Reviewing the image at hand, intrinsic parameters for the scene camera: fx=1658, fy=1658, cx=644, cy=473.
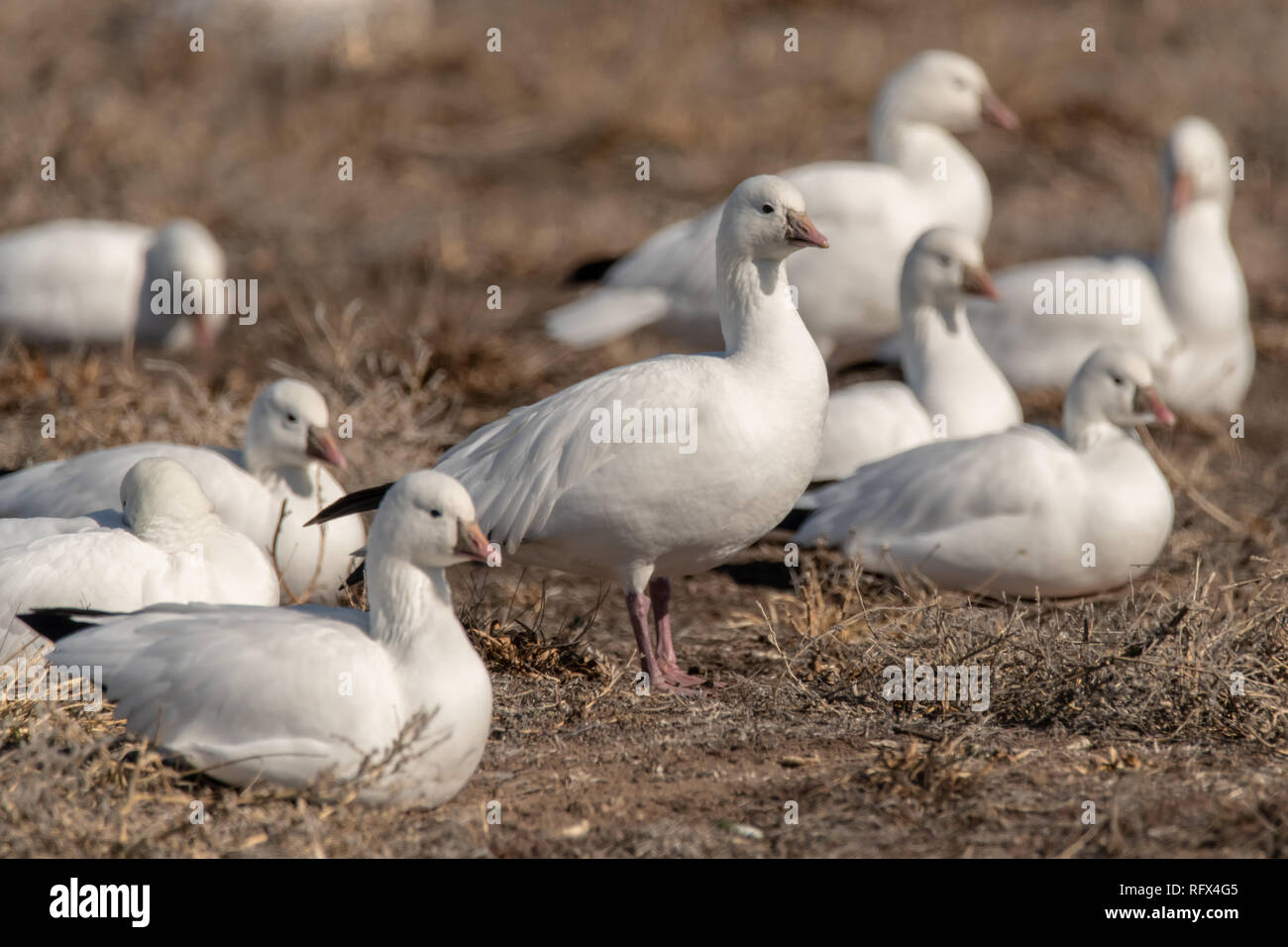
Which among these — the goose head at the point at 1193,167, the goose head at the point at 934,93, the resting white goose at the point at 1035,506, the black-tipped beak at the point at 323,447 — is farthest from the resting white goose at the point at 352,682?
the goose head at the point at 1193,167

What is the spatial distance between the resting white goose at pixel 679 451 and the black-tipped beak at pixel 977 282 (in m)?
2.28

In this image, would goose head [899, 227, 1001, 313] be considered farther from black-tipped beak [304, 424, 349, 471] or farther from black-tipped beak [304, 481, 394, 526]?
black-tipped beak [304, 481, 394, 526]

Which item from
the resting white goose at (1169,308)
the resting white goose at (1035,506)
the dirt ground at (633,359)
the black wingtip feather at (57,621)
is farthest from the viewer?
the resting white goose at (1169,308)

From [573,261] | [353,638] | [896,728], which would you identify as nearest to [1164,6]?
[573,261]

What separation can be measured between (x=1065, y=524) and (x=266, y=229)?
20.0 feet

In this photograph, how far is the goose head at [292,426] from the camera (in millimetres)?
5480

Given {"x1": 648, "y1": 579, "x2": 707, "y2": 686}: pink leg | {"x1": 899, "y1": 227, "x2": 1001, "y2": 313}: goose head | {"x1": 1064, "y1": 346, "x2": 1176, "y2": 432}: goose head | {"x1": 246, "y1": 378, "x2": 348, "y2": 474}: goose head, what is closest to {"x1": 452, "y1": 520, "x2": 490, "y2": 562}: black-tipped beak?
{"x1": 648, "y1": 579, "x2": 707, "y2": 686}: pink leg

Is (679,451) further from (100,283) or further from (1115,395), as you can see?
(100,283)

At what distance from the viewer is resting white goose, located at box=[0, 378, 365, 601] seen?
542 cm

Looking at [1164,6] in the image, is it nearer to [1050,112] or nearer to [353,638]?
[1050,112]

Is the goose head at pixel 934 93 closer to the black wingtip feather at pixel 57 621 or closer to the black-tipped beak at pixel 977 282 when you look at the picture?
the black-tipped beak at pixel 977 282

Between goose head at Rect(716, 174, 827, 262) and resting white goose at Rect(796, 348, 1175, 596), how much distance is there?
1.34m

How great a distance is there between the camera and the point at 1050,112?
12367mm
